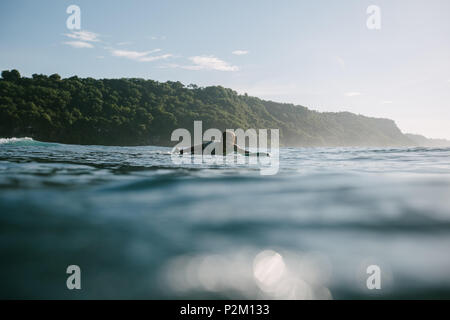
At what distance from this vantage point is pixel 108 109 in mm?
88625

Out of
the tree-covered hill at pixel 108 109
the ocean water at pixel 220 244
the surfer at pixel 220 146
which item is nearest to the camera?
the ocean water at pixel 220 244

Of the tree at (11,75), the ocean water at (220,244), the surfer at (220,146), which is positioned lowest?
the ocean water at (220,244)

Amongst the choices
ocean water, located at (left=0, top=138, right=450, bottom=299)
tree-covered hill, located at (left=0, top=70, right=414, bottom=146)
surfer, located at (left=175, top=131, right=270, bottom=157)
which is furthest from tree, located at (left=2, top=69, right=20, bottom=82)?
ocean water, located at (left=0, top=138, right=450, bottom=299)

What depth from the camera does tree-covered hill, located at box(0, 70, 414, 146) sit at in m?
72.2

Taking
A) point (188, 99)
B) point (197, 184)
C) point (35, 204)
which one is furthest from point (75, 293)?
point (188, 99)

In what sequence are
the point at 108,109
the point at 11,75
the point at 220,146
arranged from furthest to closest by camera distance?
the point at 108,109, the point at 11,75, the point at 220,146

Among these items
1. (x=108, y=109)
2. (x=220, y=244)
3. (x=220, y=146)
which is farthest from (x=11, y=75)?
(x=220, y=244)

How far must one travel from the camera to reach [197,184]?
6.29 metres

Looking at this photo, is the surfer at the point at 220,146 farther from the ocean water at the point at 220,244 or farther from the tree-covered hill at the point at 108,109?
the tree-covered hill at the point at 108,109

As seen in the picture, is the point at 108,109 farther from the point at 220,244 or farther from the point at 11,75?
the point at 220,244

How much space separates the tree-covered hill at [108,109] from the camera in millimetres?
72250

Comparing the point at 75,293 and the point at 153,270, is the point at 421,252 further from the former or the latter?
the point at 75,293

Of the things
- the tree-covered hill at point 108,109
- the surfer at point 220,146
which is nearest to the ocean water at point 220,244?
the surfer at point 220,146
